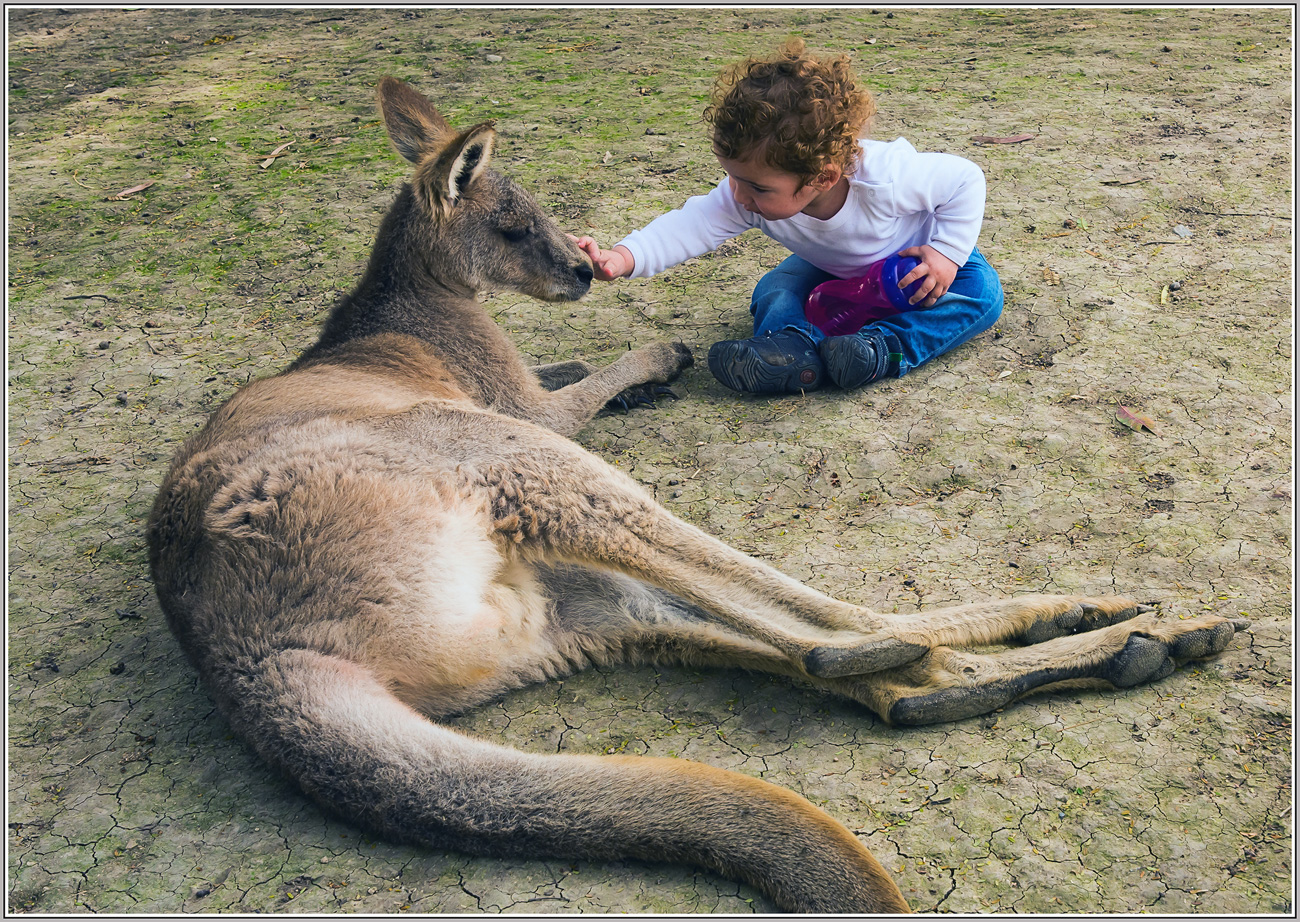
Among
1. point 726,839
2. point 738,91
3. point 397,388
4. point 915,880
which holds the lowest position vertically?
point 915,880

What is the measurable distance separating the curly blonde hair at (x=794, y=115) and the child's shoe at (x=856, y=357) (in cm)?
65

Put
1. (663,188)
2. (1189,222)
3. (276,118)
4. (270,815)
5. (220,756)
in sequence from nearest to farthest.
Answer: (270,815), (220,756), (1189,222), (663,188), (276,118)

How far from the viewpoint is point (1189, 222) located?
189 inches

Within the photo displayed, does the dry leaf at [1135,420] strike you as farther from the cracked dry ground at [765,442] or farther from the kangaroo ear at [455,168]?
the kangaroo ear at [455,168]

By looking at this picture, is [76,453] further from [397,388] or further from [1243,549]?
[1243,549]

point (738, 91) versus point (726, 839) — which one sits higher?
point (738, 91)

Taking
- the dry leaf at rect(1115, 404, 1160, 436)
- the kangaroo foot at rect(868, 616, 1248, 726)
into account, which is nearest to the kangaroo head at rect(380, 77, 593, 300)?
the dry leaf at rect(1115, 404, 1160, 436)

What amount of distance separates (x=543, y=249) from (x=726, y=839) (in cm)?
265

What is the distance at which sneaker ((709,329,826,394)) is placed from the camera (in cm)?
387

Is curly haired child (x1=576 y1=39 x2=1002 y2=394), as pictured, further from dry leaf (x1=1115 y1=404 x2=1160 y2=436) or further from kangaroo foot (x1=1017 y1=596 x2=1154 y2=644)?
kangaroo foot (x1=1017 y1=596 x2=1154 y2=644)

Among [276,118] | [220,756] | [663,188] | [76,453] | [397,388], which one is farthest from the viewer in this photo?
[276,118]

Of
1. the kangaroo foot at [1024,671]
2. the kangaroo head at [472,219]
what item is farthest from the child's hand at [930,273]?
the kangaroo foot at [1024,671]

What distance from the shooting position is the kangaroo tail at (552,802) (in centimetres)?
195

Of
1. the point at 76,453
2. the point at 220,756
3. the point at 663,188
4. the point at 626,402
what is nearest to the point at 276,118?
the point at 663,188
